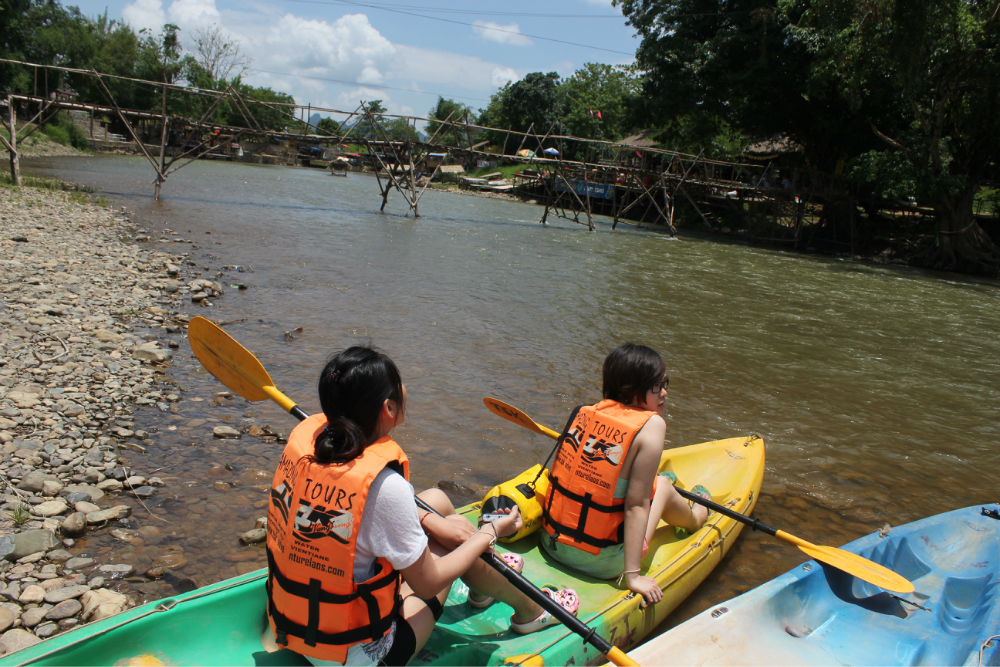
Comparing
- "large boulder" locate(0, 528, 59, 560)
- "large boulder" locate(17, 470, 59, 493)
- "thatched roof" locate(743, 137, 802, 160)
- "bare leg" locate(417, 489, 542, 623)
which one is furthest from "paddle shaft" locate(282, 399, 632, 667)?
"thatched roof" locate(743, 137, 802, 160)

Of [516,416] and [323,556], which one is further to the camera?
[516,416]

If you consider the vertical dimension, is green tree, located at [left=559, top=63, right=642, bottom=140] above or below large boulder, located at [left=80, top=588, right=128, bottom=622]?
above

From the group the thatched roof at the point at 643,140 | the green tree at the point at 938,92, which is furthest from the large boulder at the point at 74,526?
the thatched roof at the point at 643,140

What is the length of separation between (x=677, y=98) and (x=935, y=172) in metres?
8.70

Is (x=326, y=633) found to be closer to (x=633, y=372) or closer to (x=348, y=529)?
(x=348, y=529)

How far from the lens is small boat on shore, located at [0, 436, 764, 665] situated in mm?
1977

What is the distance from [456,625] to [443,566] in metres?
0.76

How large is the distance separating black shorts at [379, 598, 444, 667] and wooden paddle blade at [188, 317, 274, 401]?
183cm

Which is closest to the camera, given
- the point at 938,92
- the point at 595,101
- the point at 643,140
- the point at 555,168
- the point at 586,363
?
the point at 586,363

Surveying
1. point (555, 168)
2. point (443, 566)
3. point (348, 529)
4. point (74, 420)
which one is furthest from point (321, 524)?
point (555, 168)

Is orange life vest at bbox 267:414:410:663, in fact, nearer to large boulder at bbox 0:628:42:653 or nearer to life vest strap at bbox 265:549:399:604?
life vest strap at bbox 265:549:399:604

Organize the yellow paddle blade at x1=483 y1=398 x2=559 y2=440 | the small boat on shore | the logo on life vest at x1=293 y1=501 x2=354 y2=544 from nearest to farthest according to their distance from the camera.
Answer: the logo on life vest at x1=293 y1=501 x2=354 y2=544 → the small boat on shore → the yellow paddle blade at x1=483 y1=398 x2=559 y2=440

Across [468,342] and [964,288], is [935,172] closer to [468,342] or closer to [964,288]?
[964,288]

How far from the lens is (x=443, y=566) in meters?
1.98
